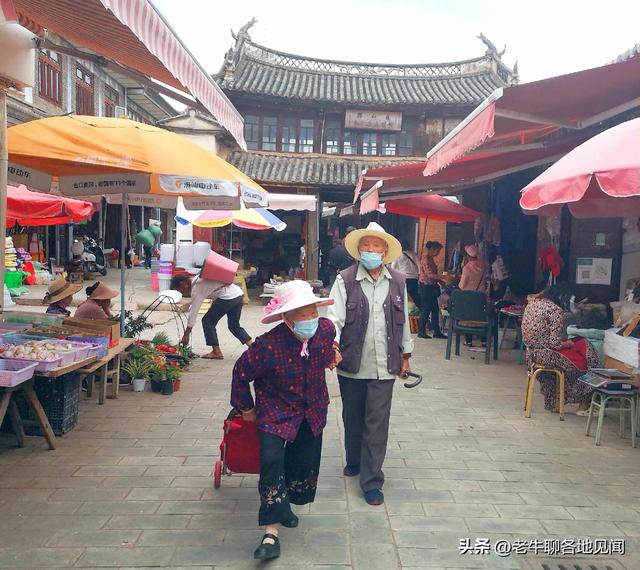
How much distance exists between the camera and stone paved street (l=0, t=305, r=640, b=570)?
9.88 feet

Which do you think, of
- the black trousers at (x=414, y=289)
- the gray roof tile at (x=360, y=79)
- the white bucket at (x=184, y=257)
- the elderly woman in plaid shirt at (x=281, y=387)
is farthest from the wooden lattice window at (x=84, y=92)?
the elderly woman in plaid shirt at (x=281, y=387)

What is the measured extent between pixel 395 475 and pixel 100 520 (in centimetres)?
194

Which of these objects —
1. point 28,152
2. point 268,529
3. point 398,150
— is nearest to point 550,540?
point 268,529

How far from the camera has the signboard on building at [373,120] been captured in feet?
57.1

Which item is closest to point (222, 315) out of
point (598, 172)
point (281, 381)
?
point (281, 381)

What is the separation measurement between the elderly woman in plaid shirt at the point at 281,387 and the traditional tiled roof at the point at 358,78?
48.9 feet

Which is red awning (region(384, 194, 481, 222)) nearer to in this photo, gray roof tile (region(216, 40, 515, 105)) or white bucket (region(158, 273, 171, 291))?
white bucket (region(158, 273, 171, 291))

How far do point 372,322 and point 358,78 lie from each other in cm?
1775

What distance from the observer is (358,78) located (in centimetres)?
1988

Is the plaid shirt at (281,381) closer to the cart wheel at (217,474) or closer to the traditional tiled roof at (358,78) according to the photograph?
the cart wheel at (217,474)

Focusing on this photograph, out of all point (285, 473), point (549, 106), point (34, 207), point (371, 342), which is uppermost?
point (549, 106)

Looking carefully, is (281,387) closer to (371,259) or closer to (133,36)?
(371,259)

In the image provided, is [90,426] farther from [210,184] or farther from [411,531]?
[411,531]

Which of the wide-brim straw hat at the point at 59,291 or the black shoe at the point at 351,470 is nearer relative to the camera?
the black shoe at the point at 351,470
